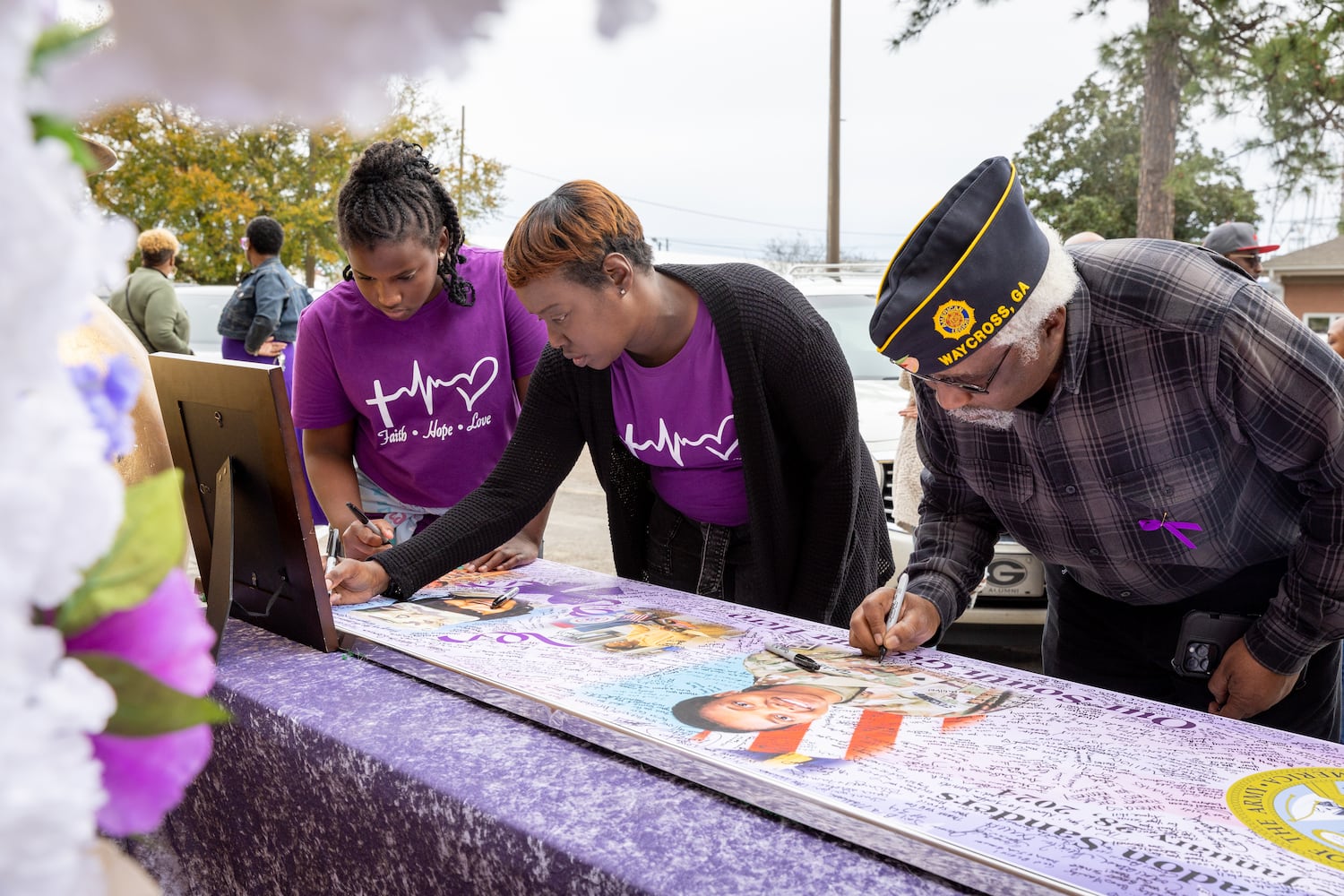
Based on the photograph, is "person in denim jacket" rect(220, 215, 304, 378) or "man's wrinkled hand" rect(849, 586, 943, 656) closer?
"man's wrinkled hand" rect(849, 586, 943, 656)

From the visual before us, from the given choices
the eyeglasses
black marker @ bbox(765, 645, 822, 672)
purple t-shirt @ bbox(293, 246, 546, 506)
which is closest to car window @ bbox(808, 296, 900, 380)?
purple t-shirt @ bbox(293, 246, 546, 506)

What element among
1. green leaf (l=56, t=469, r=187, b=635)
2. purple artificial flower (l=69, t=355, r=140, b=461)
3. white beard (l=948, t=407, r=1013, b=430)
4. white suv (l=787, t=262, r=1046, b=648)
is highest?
purple artificial flower (l=69, t=355, r=140, b=461)

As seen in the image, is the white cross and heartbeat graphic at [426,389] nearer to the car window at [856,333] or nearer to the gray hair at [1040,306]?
the gray hair at [1040,306]

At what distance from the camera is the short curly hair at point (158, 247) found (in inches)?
255

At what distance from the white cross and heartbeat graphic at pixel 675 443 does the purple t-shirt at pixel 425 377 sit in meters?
0.43

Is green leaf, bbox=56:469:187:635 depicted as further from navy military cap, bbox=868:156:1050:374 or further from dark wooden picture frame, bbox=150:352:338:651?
navy military cap, bbox=868:156:1050:374

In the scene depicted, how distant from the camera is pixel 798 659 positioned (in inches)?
62.2

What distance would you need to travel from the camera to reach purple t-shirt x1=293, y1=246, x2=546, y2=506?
2.36 meters

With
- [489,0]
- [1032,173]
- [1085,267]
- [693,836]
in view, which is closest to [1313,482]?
[1085,267]

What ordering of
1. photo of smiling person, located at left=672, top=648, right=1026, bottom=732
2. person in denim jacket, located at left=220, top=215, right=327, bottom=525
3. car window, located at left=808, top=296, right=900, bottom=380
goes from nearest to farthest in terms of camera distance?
1. photo of smiling person, located at left=672, top=648, right=1026, bottom=732
2. car window, located at left=808, top=296, right=900, bottom=380
3. person in denim jacket, located at left=220, top=215, right=327, bottom=525

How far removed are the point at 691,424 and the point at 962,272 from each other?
0.68m

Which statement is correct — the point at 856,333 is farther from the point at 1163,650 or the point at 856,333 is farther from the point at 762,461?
the point at 1163,650

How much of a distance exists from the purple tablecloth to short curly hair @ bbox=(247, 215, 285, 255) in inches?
203

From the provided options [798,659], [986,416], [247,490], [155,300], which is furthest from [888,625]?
[155,300]
